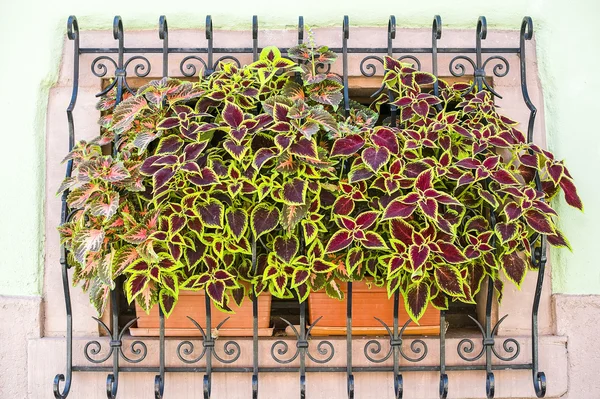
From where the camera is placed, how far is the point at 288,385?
197cm

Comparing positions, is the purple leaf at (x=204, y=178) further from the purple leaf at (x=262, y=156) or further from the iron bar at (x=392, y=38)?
the iron bar at (x=392, y=38)

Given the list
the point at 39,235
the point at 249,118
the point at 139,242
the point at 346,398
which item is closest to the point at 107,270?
the point at 139,242

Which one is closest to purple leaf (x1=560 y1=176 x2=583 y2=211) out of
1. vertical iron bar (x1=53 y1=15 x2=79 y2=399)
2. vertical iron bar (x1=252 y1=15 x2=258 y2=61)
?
vertical iron bar (x1=252 y1=15 x2=258 y2=61)

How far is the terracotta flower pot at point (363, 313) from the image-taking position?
1902mm

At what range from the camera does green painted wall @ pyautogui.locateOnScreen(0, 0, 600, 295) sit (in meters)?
2.02

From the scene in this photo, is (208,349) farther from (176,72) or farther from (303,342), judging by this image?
(176,72)

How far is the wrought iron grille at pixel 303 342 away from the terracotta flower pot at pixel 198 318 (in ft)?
0.10

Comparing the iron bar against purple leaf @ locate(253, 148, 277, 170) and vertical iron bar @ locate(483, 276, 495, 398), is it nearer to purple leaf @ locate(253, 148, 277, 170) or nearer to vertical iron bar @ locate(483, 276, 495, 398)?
purple leaf @ locate(253, 148, 277, 170)

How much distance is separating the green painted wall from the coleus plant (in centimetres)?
20

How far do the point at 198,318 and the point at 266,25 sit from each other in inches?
36.4

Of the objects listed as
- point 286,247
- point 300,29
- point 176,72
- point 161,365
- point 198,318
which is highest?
point 300,29

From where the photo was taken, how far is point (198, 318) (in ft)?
6.32

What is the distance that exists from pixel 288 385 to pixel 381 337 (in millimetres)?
311

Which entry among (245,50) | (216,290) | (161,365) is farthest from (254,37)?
(161,365)
